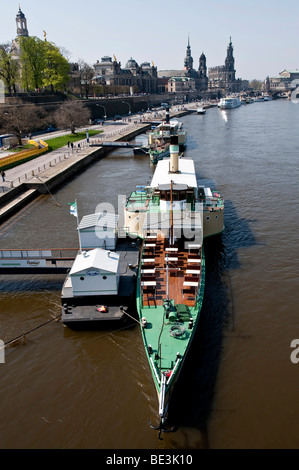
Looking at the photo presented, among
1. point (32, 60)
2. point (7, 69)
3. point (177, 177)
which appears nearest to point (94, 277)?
point (177, 177)

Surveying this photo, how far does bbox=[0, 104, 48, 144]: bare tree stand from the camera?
6923 centimetres

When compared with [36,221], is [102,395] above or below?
below

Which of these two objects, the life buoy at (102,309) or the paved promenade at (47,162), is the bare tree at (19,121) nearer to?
the paved promenade at (47,162)

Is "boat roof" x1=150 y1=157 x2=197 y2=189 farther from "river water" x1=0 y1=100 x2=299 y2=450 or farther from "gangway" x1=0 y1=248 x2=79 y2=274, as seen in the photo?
"gangway" x1=0 y1=248 x2=79 y2=274

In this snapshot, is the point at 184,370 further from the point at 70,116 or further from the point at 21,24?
the point at 21,24

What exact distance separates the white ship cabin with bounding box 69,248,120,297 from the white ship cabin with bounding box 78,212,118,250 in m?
4.94

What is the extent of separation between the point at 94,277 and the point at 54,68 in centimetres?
10609

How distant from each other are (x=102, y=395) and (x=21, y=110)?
2996 inches

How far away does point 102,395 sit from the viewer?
17.2 meters

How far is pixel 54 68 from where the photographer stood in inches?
4353

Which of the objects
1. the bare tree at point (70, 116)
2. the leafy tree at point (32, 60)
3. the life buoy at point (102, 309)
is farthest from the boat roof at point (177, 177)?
the leafy tree at point (32, 60)

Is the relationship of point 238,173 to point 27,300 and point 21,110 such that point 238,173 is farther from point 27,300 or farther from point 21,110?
point 21,110

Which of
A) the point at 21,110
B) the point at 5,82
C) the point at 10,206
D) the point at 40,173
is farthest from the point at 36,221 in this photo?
the point at 5,82

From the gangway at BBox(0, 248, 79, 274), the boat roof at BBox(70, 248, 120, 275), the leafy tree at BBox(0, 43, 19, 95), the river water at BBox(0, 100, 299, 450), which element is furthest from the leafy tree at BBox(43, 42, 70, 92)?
the boat roof at BBox(70, 248, 120, 275)
